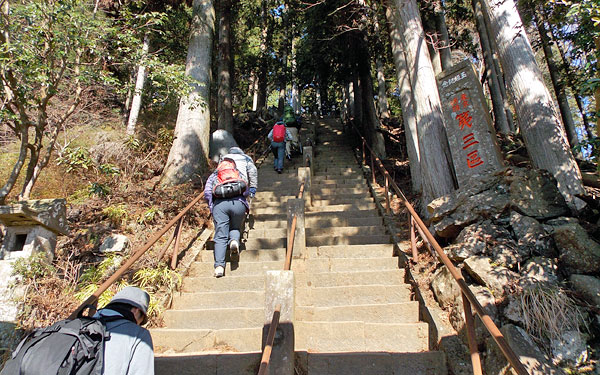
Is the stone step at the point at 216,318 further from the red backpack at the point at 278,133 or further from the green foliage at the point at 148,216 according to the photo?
the red backpack at the point at 278,133

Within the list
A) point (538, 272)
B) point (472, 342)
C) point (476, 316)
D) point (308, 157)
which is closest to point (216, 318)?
point (472, 342)

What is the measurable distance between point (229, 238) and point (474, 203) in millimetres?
3454

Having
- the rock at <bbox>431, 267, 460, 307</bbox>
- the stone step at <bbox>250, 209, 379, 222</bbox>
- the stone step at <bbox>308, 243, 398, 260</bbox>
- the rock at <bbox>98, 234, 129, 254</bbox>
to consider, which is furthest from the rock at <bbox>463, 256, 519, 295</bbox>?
the rock at <bbox>98, 234, 129, 254</bbox>

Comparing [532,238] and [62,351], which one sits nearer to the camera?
[62,351]

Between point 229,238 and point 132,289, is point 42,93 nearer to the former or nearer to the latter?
point 229,238

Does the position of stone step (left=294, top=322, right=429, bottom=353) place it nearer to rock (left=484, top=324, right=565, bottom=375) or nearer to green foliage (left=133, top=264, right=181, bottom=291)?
rock (left=484, top=324, right=565, bottom=375)

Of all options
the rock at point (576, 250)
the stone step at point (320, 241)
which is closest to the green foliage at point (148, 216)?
the stone step at point (320, 241)

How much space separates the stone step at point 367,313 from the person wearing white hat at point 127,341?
6.84 ft

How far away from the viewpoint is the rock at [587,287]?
3.08m

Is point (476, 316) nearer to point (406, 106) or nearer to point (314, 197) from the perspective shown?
point (314, 197)

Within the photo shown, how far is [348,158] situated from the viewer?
39.9 ft

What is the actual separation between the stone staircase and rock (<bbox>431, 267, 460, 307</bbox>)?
0.30 m

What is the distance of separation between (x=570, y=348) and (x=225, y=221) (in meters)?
3.93

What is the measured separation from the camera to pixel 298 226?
526cm
